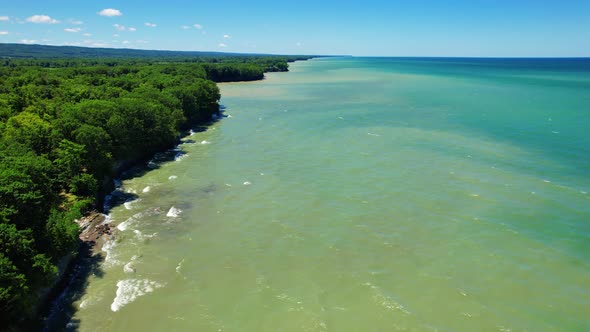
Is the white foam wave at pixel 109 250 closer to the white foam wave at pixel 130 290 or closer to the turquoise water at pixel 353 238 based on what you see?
the turquoise water at pixel 353 238

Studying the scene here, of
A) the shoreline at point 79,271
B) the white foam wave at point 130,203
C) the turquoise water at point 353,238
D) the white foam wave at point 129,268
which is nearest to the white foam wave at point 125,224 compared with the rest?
the turquoise water at point 353,238

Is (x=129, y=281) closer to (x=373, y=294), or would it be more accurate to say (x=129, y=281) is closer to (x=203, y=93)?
(x=373, y=294)

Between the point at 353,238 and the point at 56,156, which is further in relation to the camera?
the point at 56,156

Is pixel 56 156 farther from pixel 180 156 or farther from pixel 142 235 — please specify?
pixel 180 156

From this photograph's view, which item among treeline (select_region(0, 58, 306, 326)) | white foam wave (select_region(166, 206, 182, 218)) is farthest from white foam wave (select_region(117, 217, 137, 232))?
treeline (select_region(0, 58, 306, 326))

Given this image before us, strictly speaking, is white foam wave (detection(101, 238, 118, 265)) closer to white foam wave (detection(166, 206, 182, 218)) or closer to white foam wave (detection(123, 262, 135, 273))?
white foam wave (detection(123, 262, 135, 273))

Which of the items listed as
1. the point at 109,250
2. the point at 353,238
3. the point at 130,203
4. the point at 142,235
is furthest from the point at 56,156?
the point at 353,238
